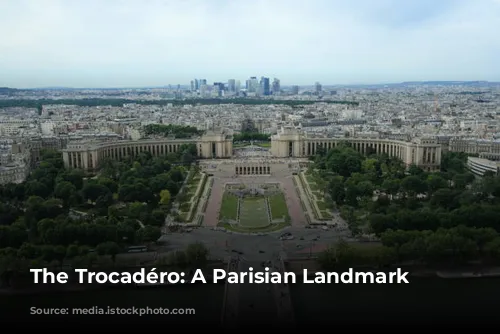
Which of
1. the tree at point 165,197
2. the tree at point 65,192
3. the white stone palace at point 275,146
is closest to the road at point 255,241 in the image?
the tree at point 165,197

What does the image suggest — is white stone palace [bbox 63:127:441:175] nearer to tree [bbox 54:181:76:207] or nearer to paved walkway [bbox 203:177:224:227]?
paved walkway [bbox 203:177:224:227]

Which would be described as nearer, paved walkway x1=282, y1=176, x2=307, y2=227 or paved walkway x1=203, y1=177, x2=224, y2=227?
paved walkway x1=282, y1=176, x2=307, y2=227

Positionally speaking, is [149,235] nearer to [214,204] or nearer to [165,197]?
[165,197]

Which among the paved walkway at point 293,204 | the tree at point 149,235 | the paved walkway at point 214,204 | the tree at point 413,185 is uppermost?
the tree at point 413,185

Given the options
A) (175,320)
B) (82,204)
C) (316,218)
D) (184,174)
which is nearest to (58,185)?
(82,204)

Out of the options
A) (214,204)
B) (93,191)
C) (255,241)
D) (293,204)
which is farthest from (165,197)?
(255,241)

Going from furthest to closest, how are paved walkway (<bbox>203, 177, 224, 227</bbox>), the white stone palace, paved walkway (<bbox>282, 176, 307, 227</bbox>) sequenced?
the white stone palace < paved walkway (<bbox>203, 177, 224, 227</bbox>) < paved walkway (<bbox>282, 176, 307, 227</bbox>)

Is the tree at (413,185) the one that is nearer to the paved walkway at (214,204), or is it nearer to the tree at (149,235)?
the paved walkway at (214,204)

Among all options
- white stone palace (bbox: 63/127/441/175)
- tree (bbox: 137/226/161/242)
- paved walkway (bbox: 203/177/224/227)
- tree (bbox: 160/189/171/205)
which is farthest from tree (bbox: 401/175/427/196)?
tree (bbox: 137/226/161/242)
